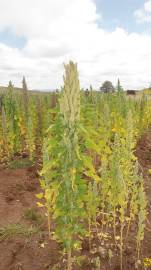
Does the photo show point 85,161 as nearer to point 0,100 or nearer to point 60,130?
point 60,130

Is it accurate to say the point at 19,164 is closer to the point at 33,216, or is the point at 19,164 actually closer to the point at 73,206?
the point at 33,216

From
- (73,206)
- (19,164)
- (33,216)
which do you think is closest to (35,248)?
(33,216)

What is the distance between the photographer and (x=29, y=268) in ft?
18.2

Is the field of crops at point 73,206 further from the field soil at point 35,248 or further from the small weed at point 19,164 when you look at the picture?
the small weed at point 19,164

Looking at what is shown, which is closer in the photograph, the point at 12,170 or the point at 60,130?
the point at 60,130

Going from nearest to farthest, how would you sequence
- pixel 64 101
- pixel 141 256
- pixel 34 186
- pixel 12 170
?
pixel 64 101 → pixel 141 256 → pixel 34 186 → pixel 12 170

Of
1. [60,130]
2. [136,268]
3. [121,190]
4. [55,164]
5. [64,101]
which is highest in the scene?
[64,101]

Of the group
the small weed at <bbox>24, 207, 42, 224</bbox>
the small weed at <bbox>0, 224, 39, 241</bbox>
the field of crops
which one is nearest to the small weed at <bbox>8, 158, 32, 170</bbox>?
the field of crops

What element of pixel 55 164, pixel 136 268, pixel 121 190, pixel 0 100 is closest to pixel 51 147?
pixel 55 164

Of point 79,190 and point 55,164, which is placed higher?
point 55,164

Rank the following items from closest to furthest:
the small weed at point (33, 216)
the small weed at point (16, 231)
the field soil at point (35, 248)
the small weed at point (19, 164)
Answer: the field soil at point (35, 248)
the small weed at point (16, 231)
the small weed at point (33, 216)
the small weed at point (19, 164)

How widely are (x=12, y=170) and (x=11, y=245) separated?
5.03m

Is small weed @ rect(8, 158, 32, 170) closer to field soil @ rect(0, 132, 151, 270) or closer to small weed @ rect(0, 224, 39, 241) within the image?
field soil @ rect(0, 132, 151, 270)

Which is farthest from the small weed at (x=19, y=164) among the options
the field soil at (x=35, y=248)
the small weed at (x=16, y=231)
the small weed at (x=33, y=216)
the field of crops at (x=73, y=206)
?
the small weed at (x=16, y=231)
